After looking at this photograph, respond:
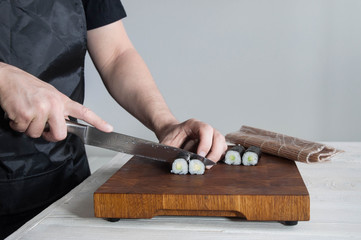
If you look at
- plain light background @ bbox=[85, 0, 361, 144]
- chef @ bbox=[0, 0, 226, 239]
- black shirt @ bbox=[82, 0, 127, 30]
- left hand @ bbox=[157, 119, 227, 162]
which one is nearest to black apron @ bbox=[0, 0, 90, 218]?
chef @ bbox=[0, 0, 226, 239]

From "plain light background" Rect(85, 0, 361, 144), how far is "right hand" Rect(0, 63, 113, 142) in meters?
3.09

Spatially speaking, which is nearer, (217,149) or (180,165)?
(180,165)

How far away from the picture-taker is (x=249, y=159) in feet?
4.17

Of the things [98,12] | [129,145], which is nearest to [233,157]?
[129,145]

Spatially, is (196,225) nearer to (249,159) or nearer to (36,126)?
(249,159)

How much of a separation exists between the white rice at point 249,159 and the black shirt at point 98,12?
30.8 inches

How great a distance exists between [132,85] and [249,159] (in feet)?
1.98

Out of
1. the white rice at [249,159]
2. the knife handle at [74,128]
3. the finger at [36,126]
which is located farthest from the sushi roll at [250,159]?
the finger at [36,126]

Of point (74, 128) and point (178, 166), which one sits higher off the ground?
point (74, 128)

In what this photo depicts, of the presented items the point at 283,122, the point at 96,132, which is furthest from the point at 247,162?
the point at 283,122

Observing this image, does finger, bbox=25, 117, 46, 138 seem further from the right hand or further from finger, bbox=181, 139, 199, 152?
finger, bbox=181, 139, 199, 152

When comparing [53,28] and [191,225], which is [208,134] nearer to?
[191,225]

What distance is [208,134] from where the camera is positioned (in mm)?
1327

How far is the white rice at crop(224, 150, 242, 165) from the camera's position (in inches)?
50.6
